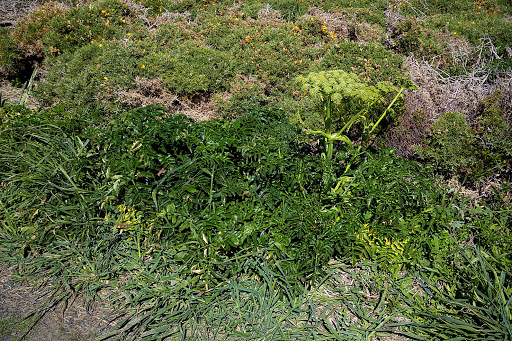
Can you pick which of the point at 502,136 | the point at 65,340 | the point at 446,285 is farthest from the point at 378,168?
the point at 65,340

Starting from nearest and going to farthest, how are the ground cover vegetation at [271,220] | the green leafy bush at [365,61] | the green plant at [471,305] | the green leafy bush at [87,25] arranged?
the green plant at [471,305], the ground cover vegetation at [271,220], the green leafy bush at [365,61], the green leafy bush at [87,25]

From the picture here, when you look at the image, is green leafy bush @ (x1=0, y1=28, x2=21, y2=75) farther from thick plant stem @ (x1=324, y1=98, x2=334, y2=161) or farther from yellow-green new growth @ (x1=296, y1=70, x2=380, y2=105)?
thick plant stem @ (x1=324, y1=98, x2=334, y2=161)

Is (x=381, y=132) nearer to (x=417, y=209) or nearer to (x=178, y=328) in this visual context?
(x=417, y=209)

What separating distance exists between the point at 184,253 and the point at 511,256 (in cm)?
234

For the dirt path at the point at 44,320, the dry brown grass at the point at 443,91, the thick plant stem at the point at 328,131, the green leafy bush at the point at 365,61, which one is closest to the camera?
the dirt path at the point at 44,320

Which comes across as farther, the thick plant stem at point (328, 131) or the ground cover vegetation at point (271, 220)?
the thick plant stem at point (328, 131)

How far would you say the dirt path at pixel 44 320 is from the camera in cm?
245

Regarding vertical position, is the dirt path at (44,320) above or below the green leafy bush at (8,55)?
below

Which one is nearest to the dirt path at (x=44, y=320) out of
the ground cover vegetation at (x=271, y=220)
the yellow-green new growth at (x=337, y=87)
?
the ground cover vegetation at (x=271, y=220)

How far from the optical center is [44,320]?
256 centimetres

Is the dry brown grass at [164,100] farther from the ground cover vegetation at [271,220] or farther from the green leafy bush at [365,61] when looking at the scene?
the green leafy bush at [365,61]

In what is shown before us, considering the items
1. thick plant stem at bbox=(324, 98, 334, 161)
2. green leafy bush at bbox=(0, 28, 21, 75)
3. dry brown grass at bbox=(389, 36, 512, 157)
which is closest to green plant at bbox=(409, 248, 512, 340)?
thick plant stem at bbox=(324, 98, 334, 161)

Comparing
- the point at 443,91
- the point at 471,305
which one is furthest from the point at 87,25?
the point at 471,305

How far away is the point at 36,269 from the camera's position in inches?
117
